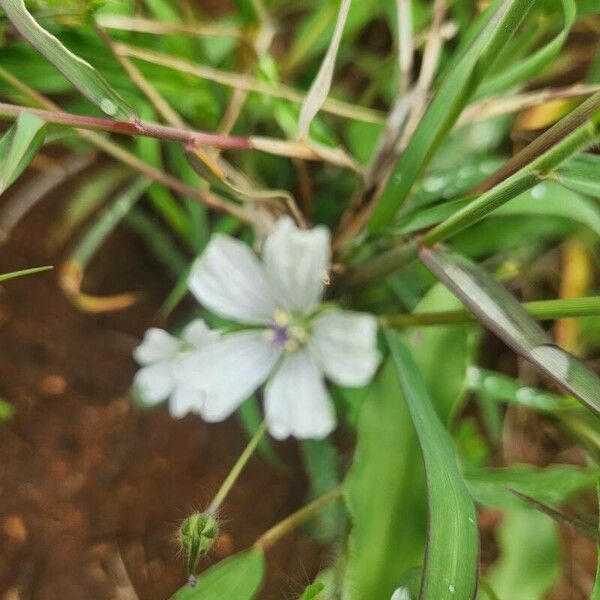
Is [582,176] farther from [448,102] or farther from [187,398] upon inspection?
[187,398]

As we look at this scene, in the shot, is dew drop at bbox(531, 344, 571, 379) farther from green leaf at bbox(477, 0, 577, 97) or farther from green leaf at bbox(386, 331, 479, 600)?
green leaf at bbox(477, 0, 577, 97)

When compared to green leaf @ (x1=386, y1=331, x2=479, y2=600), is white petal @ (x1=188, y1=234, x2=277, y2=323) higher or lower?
higher

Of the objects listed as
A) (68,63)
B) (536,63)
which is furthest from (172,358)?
(536,63)

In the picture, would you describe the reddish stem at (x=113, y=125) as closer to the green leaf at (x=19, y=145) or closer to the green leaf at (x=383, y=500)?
the green leaf at (x=19, y=145)

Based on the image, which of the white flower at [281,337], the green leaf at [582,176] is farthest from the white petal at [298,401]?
the green leaf at [582,176]

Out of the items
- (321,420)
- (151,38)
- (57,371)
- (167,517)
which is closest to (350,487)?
(321,420)

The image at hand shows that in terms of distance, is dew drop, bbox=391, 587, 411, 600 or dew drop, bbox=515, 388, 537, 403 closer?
dew drop, bbox=391, 587, 411, 600

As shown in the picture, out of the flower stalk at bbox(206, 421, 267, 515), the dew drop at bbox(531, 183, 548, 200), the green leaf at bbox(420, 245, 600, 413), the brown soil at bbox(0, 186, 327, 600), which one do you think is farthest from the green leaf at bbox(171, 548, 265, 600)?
the dew drop at bbox(531, 183, 548, 200)
